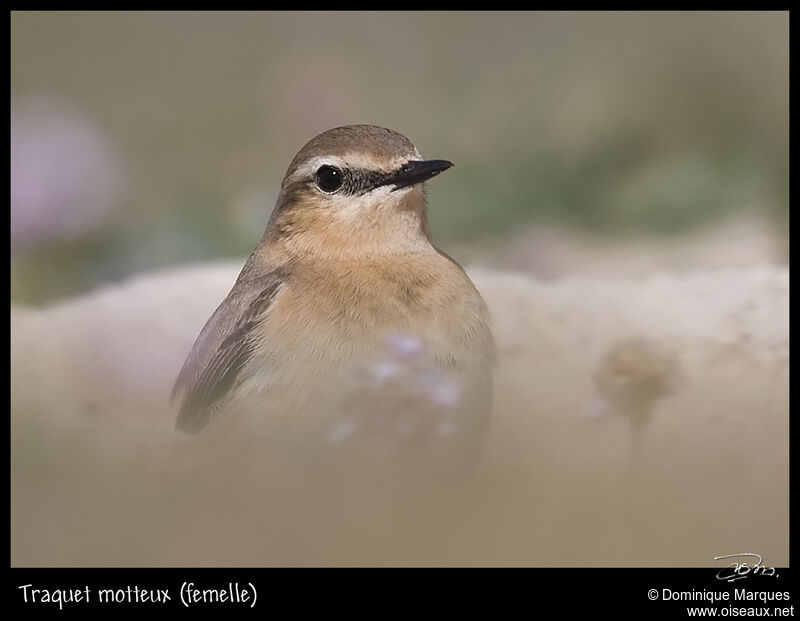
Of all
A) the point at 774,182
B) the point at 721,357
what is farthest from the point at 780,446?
the point at 774,182

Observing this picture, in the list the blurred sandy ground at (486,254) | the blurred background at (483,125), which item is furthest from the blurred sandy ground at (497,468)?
the blurred background at (483,125)

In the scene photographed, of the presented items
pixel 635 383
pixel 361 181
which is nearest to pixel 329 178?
pixel 361 181

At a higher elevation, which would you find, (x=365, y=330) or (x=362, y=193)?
(x=362, y=193)

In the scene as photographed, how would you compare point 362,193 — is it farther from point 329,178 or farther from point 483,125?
point 483,125

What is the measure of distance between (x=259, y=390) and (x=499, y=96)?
13.2 feet

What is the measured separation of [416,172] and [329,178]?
0.42 metres

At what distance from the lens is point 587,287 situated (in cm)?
510

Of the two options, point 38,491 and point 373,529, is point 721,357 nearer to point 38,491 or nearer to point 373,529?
point 373,529

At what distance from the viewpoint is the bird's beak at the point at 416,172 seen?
4.38m

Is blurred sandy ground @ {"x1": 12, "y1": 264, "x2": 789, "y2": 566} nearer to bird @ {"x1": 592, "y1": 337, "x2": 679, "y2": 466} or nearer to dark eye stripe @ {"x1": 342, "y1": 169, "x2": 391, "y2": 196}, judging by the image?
bird @ {"x1": 592, "y1": 337, "x2": 679, "y2": 466}

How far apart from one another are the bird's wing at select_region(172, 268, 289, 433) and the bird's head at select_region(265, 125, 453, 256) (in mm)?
260

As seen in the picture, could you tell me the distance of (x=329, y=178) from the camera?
4.63 m

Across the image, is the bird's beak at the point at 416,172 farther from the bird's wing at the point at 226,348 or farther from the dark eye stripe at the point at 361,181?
the bird's wing at the point at 226,348

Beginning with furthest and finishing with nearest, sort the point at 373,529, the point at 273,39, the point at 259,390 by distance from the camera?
the point at 273,39 → the point at 259,390 → the point at 373,529
